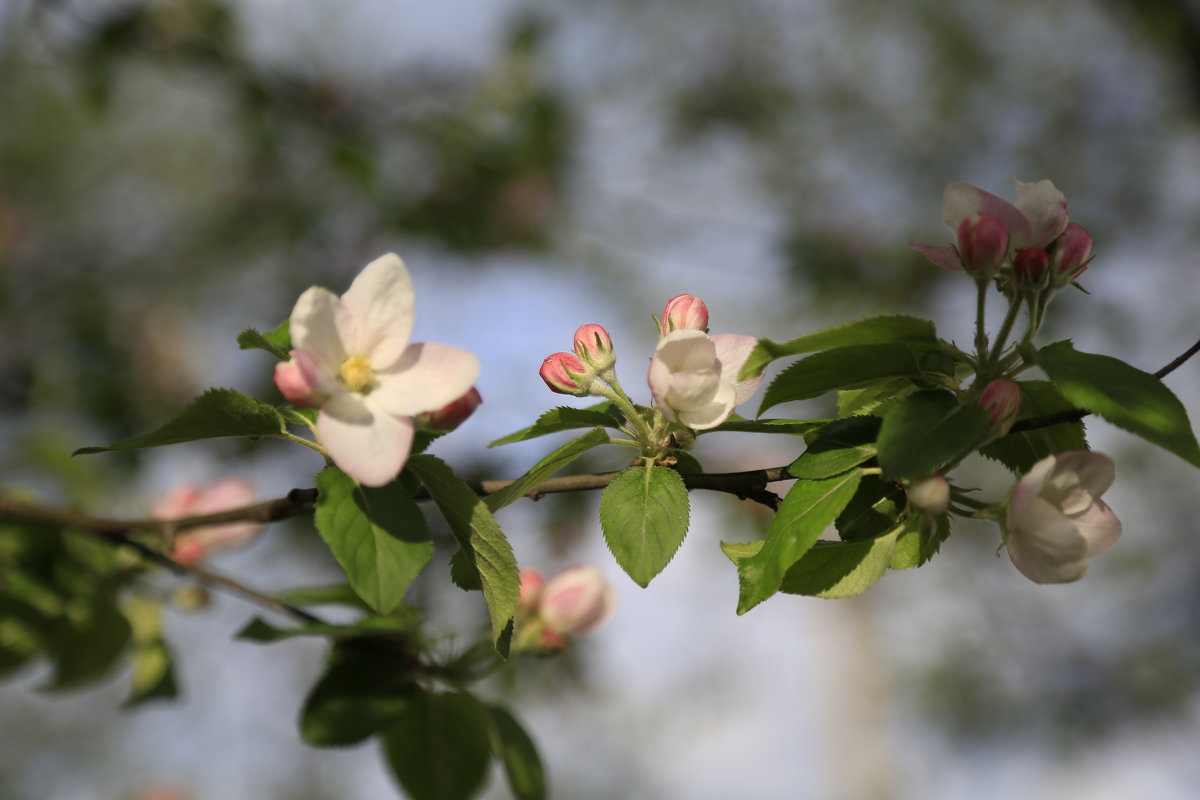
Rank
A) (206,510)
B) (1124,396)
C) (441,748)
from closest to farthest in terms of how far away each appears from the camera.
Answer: (1124,396) < (441,748) < (206,510)

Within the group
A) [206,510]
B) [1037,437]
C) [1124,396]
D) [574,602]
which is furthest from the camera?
[206,510]

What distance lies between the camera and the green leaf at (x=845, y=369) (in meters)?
0.50

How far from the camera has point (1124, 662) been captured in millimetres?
3395

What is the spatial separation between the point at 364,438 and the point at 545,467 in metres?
0.11

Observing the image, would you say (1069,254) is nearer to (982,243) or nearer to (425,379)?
(982,243)

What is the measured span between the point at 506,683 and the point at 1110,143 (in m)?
3.22

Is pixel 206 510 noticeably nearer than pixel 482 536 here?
No

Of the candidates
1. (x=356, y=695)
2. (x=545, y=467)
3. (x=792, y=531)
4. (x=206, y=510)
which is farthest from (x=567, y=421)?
(x=206, y=510)

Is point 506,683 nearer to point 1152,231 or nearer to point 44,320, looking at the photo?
point 44,320

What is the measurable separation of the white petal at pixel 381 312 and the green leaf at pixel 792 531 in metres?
0.24

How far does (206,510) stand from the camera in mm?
1052

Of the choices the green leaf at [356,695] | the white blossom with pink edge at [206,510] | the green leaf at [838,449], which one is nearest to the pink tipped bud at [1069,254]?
the green leaf at [838,449]

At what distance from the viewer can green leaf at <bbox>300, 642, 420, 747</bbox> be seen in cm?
74

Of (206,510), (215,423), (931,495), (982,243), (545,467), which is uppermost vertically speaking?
(982,243)
